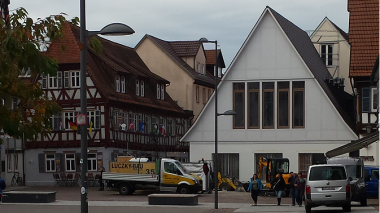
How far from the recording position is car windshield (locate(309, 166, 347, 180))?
27.9 m

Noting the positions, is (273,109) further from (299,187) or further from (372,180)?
(299,187)

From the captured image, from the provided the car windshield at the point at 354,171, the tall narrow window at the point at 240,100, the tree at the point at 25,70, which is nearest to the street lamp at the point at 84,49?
the tree at the point at 25,70

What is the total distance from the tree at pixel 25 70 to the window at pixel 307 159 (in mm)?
36676

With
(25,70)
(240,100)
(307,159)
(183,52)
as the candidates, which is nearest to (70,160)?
(240,100)

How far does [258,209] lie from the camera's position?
32.2 m

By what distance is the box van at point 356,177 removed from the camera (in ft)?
106

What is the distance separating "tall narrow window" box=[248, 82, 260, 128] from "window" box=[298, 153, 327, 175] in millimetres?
3482

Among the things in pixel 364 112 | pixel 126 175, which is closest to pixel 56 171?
pixel 126 175

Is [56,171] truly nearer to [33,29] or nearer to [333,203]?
[333,203]

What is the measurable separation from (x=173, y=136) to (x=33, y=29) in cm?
5772

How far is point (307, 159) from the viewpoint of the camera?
48.6m

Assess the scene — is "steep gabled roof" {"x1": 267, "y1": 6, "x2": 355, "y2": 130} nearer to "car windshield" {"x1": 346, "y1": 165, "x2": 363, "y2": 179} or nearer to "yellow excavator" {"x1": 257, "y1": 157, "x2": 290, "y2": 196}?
"yellow excavator" {"x1": 257, "y1": 157, "x2": 290, "y2": 196}

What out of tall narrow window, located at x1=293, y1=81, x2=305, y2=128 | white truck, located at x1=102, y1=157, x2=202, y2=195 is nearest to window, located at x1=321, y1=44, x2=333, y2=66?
tall narrow window, located at x1=293, y1=81, x2=305, y2=128

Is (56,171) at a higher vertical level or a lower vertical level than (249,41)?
lower
